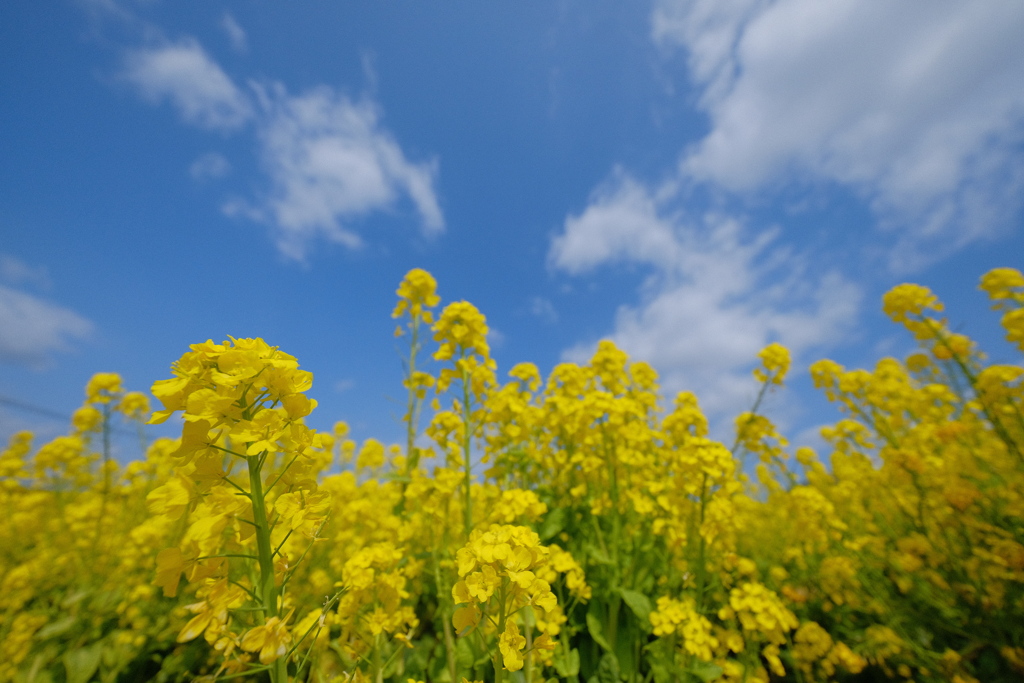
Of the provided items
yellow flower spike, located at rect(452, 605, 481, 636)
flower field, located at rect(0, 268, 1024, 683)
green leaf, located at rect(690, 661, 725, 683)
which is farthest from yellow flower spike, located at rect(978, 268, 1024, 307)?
yellow flower spike, located at rect(452, 605, 481, 636)

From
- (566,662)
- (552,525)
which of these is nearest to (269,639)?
(566,662)

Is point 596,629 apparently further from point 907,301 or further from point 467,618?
point 907,301

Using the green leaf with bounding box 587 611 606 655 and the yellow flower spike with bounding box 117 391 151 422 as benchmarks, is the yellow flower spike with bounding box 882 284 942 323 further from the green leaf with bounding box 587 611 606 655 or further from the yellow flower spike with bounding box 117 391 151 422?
the yellow flower spike with bounding box 117 391 151 422

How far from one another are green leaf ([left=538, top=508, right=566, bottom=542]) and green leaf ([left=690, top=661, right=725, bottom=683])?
0.99m

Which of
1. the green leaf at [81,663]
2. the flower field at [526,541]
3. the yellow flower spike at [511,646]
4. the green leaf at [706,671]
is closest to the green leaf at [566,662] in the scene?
the flower field at [526,541]

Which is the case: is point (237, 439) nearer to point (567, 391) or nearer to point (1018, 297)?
point (567, 391)

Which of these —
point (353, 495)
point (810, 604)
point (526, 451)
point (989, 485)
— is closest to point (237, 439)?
point (526, 451)

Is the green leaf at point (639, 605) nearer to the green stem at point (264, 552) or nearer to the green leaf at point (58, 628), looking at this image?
the green stem at point (264, 552)

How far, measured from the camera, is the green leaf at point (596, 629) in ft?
7.70

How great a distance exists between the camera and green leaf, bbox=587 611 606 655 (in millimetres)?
2348

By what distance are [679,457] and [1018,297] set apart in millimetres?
2812

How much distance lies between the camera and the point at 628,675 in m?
2.31

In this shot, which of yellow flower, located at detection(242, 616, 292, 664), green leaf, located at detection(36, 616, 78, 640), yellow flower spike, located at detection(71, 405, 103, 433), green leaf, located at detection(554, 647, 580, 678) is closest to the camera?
yellow flower, located at detection(242, 616, 292, 664)

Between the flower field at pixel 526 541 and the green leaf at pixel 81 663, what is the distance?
0.05 ft
